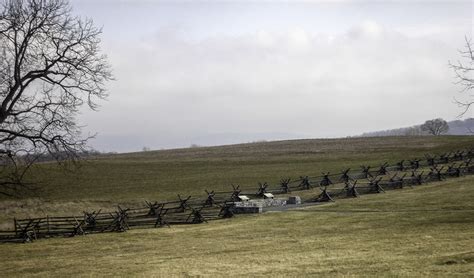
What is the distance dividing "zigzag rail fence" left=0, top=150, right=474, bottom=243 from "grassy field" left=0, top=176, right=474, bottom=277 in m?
1.62

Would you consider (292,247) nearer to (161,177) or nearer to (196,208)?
(196,208)

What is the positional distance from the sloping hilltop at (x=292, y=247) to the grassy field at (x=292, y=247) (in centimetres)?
3

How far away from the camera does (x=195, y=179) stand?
190ft

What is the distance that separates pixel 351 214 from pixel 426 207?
4.06 metres

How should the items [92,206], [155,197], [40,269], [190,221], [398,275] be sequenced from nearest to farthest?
[398,275] → [40,269] → [190,221] → [92,206] → [155,197]

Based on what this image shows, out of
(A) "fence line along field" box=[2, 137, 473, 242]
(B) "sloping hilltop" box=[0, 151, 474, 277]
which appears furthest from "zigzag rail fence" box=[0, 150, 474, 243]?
(B) "sloping hilltop" box=[0, 151, 474, 277]

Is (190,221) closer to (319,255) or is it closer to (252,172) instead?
(319,255)

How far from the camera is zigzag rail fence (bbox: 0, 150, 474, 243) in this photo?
28.4 metres

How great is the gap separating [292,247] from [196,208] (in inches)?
639

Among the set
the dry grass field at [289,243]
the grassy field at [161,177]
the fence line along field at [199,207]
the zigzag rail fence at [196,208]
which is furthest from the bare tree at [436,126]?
the dry grass field at [289,243]

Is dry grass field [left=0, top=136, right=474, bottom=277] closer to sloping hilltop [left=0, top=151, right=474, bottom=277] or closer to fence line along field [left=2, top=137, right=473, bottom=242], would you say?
sloping hilltop [left=0, top=151, right=474, bottom=277]

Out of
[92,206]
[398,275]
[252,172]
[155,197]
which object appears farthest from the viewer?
[252,172]

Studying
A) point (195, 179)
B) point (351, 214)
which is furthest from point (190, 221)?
point (195, 179)

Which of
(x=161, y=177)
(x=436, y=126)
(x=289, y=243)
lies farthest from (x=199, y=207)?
(x=436, y=126)
